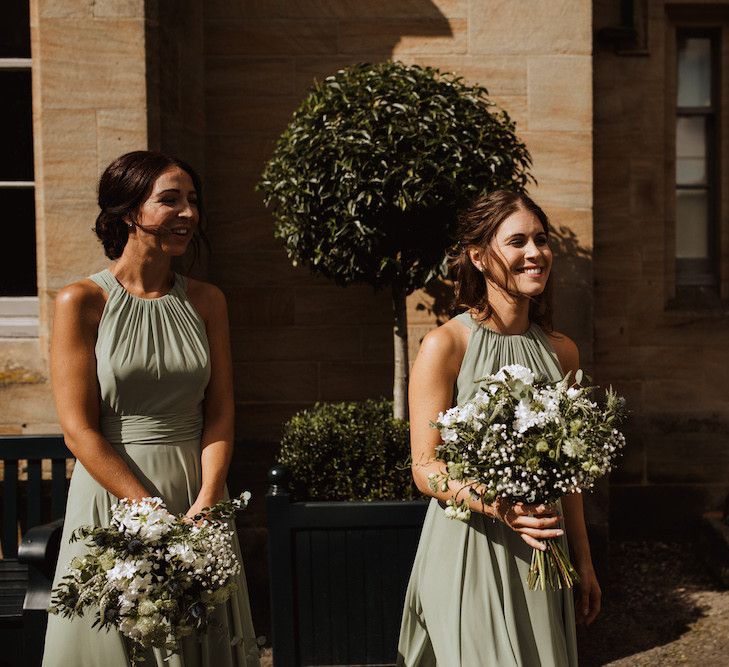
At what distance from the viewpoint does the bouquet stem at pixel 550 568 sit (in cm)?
229

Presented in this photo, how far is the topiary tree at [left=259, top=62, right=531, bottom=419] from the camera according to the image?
12.7 ft

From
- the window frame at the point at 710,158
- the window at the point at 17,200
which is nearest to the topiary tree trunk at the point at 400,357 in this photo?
the window at the point at 17,200

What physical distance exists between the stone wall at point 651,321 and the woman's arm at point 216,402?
12.4 ft

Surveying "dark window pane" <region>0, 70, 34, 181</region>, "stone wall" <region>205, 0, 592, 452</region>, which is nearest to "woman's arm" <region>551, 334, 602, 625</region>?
"stone wall" <region>205, 0, 592, 452</region>

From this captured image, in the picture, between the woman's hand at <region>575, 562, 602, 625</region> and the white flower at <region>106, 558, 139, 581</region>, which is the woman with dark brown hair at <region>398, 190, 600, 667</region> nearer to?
the woman's hand at <region>575, 562, 602, 625</region>

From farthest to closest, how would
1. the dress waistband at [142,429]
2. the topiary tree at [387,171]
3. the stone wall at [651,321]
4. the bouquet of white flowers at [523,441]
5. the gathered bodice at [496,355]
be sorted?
the stone wall at [651,321], the topiary tree at [387,171], the dress waistband at [142,429], the gathered bodice at [496,355], the bouquet of white flowers at [523,441]

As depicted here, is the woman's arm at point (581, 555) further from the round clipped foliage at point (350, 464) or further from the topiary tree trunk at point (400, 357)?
the topiary tree trunk at point (400, 357)

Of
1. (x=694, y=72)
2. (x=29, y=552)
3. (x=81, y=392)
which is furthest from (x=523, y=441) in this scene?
(x=694, y=72)

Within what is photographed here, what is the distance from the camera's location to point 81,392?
250 cm

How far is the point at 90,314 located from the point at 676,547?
477 cm

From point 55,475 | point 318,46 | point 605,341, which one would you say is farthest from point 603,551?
point 318,46

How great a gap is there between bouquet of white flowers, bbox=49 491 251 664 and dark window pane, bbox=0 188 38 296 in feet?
10.6

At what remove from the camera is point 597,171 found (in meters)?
5.89

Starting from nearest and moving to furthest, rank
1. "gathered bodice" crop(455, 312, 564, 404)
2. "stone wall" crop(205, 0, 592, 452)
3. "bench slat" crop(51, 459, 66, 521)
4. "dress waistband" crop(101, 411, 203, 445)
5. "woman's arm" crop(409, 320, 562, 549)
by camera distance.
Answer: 1. "woman's arm" crop(409, 320, 562, 549)
2. "gathered bodice" crop(455, 312, 564, 404)
3. "dress waistband" crop(101, 411, 203, 445)
4. "bench slat" crop(51, 459, 66, 521)
5. "stone wall" crop(205, 0, 592, 452)
